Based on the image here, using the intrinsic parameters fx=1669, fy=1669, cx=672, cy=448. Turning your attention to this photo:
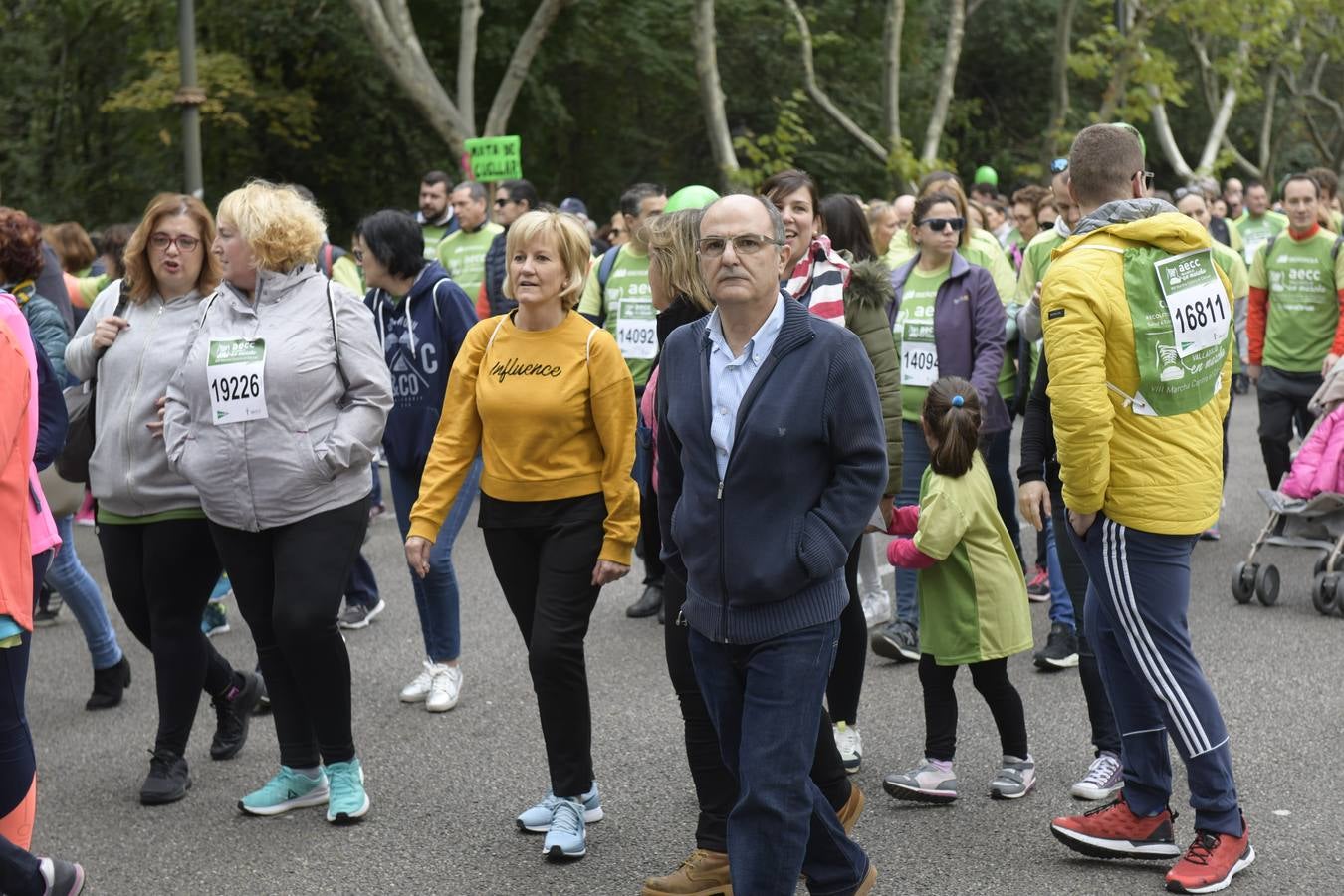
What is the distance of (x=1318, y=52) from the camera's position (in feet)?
125

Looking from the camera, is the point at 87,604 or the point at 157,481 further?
the point at 87,604

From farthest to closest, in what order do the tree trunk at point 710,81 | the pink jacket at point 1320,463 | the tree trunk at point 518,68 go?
the tree trunk at point 710,81
the tree trunk at point 518,68
the pink jacket at point 1320,463

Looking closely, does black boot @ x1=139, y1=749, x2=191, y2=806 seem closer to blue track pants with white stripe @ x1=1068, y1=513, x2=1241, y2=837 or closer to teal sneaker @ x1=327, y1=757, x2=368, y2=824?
teal sneaker @ x1=327, y1=757, x2=368, y2=824

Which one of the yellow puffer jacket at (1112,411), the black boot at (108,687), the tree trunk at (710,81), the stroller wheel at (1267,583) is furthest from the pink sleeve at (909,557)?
the tree trunk at (710,81)

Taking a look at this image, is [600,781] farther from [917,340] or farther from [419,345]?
[917,340]

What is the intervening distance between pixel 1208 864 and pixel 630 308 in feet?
16.7

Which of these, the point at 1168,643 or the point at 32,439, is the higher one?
the point at 32,439

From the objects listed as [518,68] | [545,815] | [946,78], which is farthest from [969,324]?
[946,78]

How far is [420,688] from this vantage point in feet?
23.2

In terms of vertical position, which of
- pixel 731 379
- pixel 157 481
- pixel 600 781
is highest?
pixel 731 379

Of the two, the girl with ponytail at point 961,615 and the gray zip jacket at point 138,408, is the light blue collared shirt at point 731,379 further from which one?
the gray zip jacket at point 138,408

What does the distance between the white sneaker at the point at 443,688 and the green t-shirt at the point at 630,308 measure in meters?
2.38

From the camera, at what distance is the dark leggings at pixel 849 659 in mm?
5461

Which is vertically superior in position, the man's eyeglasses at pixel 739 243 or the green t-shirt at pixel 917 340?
the man's eyeglasses at pixel 739 243
